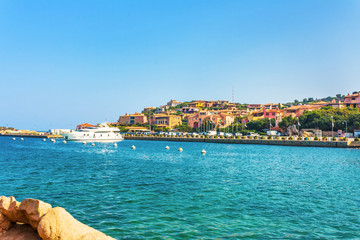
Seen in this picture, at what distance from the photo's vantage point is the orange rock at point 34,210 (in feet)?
23.7

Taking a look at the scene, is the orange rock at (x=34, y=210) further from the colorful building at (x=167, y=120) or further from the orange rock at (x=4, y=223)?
the colorful building at (x=167, y=120)

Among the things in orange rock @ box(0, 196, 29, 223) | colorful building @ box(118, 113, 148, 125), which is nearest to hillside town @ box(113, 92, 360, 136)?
colorful building @ box(118, 113, 148, 125)

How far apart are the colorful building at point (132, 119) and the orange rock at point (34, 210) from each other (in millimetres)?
149509

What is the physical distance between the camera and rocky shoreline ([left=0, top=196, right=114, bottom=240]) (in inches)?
259

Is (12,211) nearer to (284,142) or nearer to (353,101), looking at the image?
(284,142)

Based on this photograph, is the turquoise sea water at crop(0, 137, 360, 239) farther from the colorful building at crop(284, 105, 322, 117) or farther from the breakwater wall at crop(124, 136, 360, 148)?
the colorful building at crop(284, 105, 322, 117)

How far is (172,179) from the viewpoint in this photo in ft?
69.4

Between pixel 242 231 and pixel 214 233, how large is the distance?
104 centimetres

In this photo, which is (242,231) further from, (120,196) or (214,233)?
(120,196)

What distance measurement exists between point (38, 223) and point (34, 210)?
1.35 feet

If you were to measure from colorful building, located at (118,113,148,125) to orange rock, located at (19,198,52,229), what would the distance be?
149509 millimetres

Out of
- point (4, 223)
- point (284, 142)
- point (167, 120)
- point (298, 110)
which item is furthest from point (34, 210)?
point (167, 120)

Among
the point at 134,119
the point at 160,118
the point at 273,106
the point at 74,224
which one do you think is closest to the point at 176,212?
the point at 74,224

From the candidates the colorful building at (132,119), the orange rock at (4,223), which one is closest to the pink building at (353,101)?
the colorful building at (132,119)
